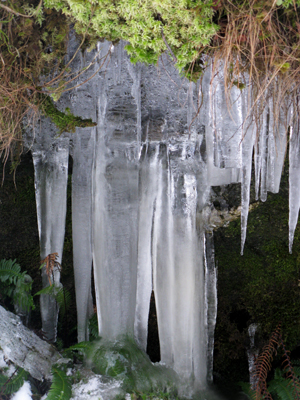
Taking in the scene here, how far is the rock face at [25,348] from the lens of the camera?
105 inches

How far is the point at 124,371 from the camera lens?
2.81m

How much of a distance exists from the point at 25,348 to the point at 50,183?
1524mm

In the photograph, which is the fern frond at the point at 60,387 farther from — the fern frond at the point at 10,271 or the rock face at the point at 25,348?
the fern frond at the point at 10,271

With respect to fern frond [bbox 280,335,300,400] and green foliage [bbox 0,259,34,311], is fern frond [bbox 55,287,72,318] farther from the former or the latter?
fern frond [bbox 280,335,300,400]

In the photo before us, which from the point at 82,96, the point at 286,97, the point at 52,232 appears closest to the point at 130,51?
the point at 82,96

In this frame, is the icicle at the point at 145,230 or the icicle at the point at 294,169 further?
the icicle at the point at 145,230

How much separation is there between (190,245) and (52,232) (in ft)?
4.46

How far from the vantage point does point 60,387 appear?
2500 millimetres

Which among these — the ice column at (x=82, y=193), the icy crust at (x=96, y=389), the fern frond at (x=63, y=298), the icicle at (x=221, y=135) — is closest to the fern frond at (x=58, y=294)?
the fern frond at (x=63, y=298)

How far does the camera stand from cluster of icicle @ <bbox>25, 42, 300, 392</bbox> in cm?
254

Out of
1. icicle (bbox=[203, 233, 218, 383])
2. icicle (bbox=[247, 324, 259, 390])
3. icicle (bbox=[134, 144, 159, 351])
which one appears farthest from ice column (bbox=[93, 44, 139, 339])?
icicle (bbox=[247, 324, 259, 390])

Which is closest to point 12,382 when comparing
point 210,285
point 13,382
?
point 13,382

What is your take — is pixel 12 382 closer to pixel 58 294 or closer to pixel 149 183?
pixel 58 294

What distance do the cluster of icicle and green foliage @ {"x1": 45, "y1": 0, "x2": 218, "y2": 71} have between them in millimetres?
366
